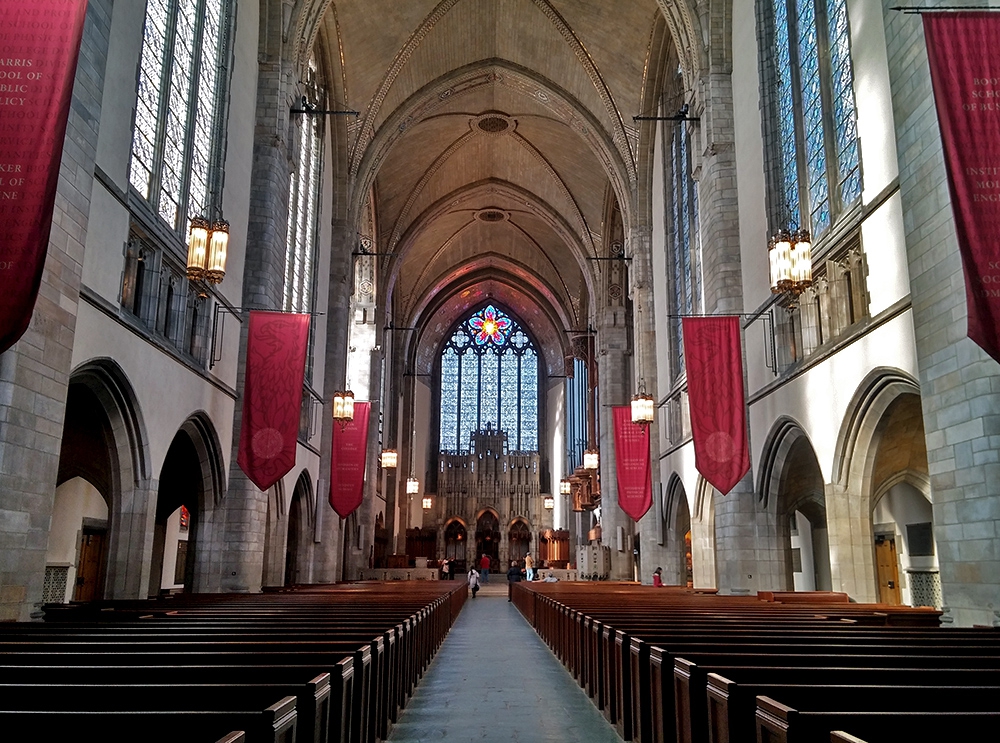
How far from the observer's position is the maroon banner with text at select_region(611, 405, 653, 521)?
19.6 m

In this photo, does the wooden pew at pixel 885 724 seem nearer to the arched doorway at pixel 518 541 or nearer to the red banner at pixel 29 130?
the red banner at pixel 29 130

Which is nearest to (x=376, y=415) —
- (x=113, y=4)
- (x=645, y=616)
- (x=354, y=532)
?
(x=354, y=532)

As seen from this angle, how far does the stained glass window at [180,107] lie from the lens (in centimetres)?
1128

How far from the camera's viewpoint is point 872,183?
32.2 ft

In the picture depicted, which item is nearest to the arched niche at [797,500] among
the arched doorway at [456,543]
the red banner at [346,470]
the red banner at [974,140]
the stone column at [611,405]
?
the red banner at [974,140]

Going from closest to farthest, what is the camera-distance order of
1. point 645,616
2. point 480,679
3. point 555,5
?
point 645,616 < point 480,679 < point 555,5

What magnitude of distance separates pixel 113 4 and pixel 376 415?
70.6 ft

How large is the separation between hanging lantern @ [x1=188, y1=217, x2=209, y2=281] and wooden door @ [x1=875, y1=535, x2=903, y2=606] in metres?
12.5

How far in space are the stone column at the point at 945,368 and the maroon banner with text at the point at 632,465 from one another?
11.8 metres

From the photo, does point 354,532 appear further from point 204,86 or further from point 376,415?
point 204,86

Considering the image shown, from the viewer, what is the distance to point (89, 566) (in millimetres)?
15266

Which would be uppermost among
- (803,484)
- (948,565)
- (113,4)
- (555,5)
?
(555,5)

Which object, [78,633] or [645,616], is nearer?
[78,633]

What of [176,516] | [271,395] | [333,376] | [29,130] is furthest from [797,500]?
[29,130]
